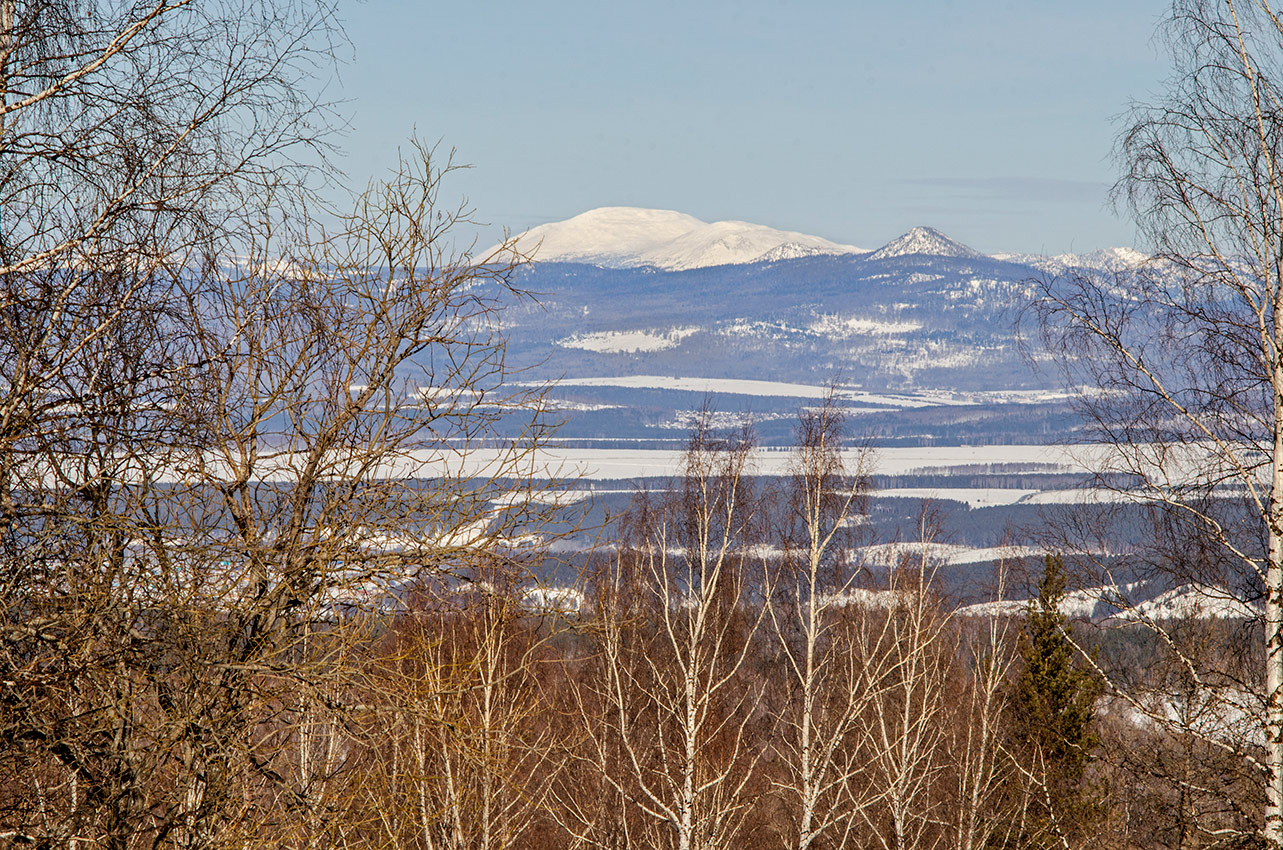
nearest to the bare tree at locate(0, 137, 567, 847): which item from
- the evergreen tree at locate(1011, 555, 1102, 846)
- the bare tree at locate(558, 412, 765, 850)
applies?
the bare tree at locate(558, 412, 765, 850)

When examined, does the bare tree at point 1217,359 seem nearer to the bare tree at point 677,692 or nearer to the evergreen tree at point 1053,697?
the bare tree at point 677,692

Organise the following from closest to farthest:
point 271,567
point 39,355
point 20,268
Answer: point 20,268 → point 39,355 → point 271,567

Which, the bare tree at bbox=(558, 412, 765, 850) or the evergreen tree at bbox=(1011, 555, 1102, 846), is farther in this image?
the evergreen tree at bbox=(1011, 555, 1102, 846)

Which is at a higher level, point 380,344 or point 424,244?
point 424,244

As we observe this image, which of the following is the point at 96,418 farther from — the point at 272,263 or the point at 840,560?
the point at 840,560

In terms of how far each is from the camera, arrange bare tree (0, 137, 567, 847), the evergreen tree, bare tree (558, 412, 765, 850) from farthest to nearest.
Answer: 1. the evergreen tree
2. bare tree (558, 412, 765, 850)
3. bare tree (0, 137, 567, 847)

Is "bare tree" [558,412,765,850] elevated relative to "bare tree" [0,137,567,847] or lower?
lower

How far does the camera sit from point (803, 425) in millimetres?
41250

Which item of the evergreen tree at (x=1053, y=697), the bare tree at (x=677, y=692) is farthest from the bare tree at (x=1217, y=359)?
the evergreen tree at (x=1053, y=697)

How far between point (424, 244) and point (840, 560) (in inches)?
1404

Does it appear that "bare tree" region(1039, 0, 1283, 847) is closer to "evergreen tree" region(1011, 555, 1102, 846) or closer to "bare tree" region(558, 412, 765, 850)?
"bare tree" region(558, 412, 765, 850)

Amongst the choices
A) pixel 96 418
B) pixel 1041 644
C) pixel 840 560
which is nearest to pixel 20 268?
pixel 96 418

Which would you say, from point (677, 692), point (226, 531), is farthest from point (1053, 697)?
point (226, 531)

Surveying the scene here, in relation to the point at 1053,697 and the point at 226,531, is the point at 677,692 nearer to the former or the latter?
the point at 226,531
